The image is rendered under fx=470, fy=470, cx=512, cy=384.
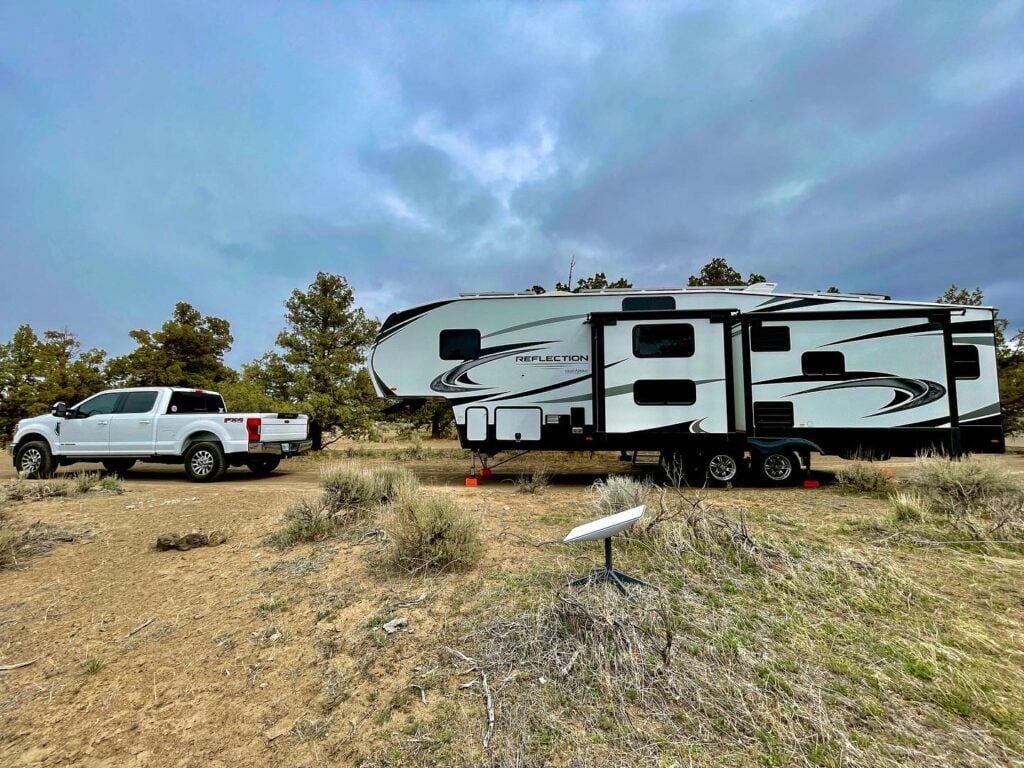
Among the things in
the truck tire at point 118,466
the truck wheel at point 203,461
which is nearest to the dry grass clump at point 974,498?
the truck wheel at point 203,461

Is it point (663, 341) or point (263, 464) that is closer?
point (663, 341)

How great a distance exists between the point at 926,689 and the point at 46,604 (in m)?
6.13

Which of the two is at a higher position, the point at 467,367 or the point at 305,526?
the point at 467,367

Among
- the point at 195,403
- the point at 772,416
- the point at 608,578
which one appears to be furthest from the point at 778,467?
the point at 195,403

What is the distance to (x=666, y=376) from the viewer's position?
27.3ft

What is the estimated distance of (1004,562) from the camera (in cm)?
402

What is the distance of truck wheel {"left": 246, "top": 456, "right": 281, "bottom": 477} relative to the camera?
34.0ft

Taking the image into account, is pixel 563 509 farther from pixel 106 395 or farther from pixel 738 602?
pixel 106 395

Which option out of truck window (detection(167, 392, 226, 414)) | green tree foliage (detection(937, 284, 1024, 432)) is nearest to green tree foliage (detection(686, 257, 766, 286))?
Result: green tree foliage (detection(937, 284, 1024, 432))

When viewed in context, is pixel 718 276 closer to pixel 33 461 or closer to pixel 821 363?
pixel 821 363

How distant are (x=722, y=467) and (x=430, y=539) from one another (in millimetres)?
6238

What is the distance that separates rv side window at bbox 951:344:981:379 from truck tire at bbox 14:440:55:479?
17852 millimetres

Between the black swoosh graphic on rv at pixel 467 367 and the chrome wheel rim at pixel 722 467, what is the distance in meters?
3.81

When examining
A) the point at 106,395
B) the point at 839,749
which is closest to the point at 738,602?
the point at 839,749
